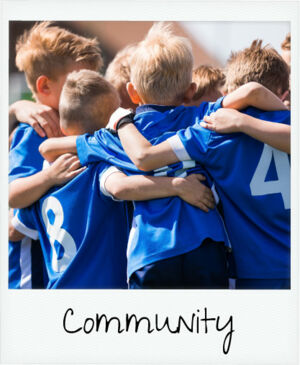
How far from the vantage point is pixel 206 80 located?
304 cm

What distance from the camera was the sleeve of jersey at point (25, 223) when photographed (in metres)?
2.74

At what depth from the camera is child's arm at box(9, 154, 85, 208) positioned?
8.50 feet

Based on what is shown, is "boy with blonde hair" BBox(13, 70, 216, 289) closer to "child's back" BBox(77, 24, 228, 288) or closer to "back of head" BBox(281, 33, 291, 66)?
"child's back" BBox(77, 24, 228, 288)

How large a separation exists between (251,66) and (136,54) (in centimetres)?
52

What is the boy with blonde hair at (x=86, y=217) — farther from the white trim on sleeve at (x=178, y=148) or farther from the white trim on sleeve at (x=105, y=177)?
the white trim on sleeve at (x=178, y=148)

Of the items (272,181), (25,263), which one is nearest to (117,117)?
(272,181)

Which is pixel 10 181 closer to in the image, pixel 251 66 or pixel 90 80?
pixel 90 80

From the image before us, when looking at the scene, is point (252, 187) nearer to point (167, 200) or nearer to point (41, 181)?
point (167, 200)

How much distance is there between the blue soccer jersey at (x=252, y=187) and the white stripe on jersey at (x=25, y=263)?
103cm

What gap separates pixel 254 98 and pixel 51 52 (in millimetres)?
1305

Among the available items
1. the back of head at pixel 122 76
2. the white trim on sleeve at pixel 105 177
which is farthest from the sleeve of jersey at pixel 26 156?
the back of head at pixel 122 76

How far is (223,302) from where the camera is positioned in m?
2.34

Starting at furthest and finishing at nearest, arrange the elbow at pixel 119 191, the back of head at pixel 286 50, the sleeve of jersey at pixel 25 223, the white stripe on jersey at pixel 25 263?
the back of head at pixel 286 50 → the white stripe on jersey at pixel 25 263 → the sleeve of jersey at pixel 25 223 → the elbow at pixel 119 191

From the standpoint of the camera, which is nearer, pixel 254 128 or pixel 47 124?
pixel 254 128
